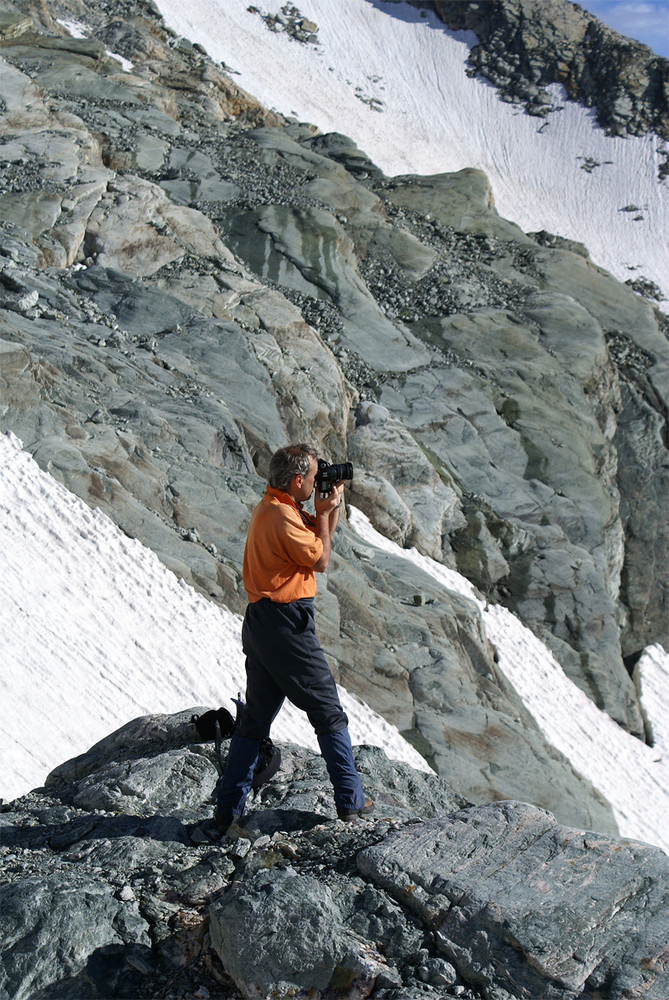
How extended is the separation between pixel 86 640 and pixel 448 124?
6232 cm

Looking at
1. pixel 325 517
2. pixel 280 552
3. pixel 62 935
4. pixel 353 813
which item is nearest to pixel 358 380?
pixel 325 517

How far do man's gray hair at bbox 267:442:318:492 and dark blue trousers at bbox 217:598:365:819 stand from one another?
82 centimetres

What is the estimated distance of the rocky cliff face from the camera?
49.0ft

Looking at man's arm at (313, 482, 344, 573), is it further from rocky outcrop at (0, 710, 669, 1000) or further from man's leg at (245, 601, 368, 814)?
rocky outcrop at (0, 710, 669, 1000)

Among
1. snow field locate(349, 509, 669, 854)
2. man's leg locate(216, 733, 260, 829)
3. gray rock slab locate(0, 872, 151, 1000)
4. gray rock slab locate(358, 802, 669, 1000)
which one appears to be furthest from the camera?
snow field locate(349, 509, 669, 854)

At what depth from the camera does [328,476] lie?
5.93 metres

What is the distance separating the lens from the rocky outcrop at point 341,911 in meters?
4.26

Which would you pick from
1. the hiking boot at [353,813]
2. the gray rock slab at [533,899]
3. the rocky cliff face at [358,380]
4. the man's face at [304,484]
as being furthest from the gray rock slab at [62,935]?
the rocky cliff face at [358,380]

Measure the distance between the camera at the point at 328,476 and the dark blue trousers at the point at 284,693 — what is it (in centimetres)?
77

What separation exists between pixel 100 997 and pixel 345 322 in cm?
2413

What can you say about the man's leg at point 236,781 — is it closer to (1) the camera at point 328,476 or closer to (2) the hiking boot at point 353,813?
(2) the hiking boot at point 353,813

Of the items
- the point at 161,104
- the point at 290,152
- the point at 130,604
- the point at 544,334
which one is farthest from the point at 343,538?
the point at 161,104

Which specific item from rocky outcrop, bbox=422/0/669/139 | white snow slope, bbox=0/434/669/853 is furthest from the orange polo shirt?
rocky outcrop, bbox=422/0/669/139

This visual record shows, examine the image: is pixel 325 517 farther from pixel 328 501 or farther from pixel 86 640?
pixel 86 640
